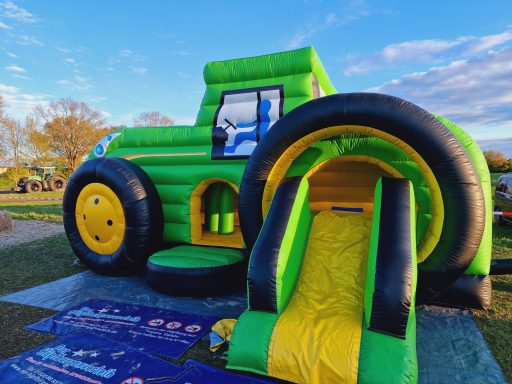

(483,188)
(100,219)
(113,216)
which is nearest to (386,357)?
(483,188)

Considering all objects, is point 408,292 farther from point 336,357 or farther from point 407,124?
point 407,124

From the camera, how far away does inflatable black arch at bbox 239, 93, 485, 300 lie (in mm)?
2727

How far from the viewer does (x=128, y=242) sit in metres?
4.27

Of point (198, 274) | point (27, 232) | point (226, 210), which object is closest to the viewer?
point (198, 274)

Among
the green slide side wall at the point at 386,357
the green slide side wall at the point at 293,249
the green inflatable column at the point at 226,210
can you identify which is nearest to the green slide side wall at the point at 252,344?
the green slide side wall at the point at 293,249

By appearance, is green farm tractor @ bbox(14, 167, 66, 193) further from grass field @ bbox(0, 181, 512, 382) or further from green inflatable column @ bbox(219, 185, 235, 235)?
green inflatable column @ bbox(219, 185, 235, 235)

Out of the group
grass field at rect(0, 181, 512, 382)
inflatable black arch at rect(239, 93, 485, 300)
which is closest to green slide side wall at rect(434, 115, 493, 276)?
grass field at rect(0, 181, 512, 382)

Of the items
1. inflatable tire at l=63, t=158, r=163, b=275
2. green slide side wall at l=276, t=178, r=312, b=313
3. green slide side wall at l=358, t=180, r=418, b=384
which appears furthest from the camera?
inflatable tire at l=63, t=158, r=163, b=275

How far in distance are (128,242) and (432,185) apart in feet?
11.4

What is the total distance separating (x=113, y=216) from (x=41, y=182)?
19882mm

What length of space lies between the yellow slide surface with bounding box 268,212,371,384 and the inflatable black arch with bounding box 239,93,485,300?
0.67 metres

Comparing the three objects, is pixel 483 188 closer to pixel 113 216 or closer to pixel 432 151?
pixel 432 151

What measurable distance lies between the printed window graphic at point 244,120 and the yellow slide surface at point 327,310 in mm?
1567

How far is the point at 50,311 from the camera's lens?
3420 mm
